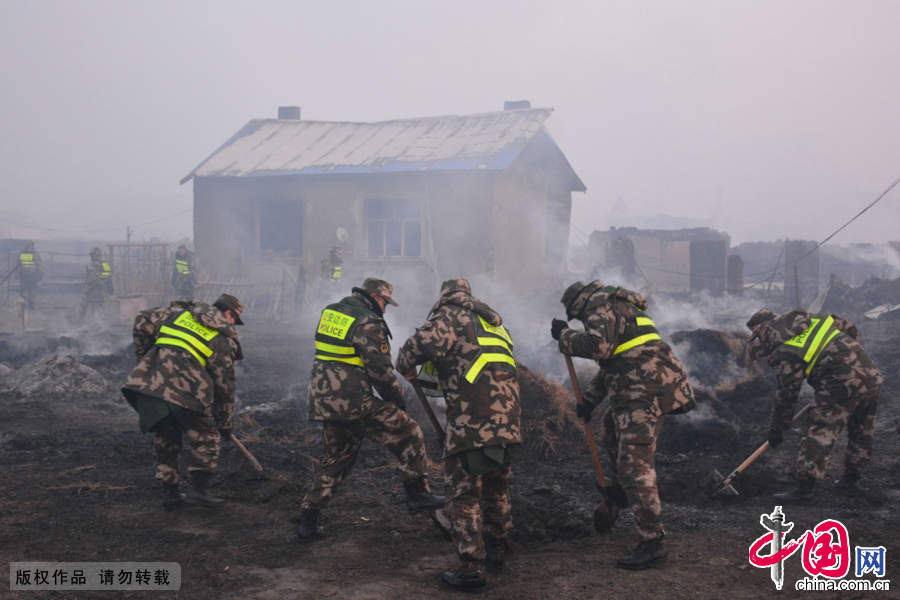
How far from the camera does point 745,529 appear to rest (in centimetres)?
477

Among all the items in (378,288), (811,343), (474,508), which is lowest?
(474,508)

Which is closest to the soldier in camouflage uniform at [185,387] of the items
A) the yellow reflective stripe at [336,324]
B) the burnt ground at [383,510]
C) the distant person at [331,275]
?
the burnt ground at [383,510]

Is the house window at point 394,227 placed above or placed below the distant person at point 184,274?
above

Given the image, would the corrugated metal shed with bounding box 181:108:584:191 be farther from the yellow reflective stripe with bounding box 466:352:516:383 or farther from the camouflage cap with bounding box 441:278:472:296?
the yellow reflective stripe with bounding box 466:352:516:383

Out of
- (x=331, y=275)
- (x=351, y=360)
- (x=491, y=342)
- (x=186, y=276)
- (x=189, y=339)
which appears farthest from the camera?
(x=186, y=276)

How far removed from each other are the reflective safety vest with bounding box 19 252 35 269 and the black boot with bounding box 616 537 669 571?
18967 millimetres

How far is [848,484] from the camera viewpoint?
18.2 ft

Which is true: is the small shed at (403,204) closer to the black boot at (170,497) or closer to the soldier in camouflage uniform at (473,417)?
the black boot at (170,497)

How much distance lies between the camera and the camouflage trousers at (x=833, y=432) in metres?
5.29

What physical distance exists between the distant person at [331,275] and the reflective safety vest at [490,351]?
40.3 ft

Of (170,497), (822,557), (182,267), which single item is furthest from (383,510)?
(182,267)

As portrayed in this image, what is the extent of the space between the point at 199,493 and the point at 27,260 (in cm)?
1633

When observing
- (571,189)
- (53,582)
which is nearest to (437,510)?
(53,582)

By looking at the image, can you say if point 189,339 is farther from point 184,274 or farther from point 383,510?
point 184,274
